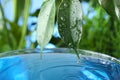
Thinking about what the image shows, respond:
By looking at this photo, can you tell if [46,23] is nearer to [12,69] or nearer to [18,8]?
[12,69]

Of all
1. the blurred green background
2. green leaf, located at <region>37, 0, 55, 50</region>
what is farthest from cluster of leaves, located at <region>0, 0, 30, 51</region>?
green leaf, located at <region>37, 0, 55, 50</region>

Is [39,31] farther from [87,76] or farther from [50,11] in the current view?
[87,76]

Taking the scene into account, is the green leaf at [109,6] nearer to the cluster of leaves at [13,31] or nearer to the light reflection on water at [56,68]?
the light reflection on water at [56,68]

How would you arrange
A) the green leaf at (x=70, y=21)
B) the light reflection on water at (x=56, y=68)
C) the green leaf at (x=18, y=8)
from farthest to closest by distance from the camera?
the green leaf at (x=18, y=8) < the light reflection on water at (x=56, y=68) < the green leaf at (x=70, y=21)

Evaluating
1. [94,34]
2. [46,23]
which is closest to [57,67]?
[46,23]

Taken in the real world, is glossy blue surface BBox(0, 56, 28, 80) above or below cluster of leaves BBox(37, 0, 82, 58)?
below

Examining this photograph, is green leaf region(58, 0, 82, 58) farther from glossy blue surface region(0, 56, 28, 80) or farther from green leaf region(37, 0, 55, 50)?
glossy blue surface region(0, 56, 28, 80)

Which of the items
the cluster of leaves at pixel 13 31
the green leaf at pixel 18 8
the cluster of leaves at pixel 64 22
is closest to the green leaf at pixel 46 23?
the cluster of leaves at pixel 64 22
